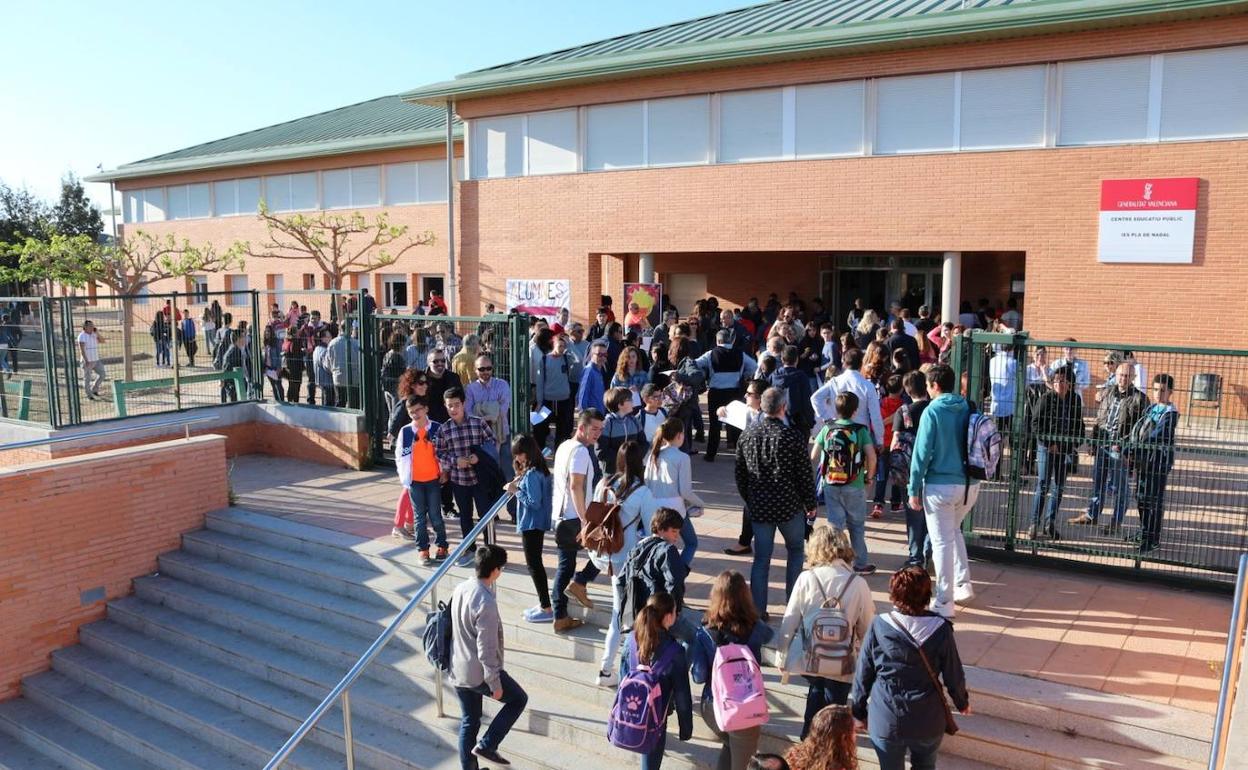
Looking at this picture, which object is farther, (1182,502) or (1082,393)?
(1082,393)

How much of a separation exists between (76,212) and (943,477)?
179 feet

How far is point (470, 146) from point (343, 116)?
13.5 m

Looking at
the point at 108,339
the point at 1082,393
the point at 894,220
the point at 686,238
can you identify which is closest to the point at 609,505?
the point at 1082,393

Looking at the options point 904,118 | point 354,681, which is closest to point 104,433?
point 354,681

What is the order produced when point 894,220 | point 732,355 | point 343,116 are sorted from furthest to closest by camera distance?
point 343,116 < point 894,220 < point 732,355

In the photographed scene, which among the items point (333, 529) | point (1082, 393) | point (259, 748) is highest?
point (1082, 393)

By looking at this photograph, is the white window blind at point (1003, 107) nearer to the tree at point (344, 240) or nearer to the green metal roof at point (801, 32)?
the green metal roof at point (801, 32)

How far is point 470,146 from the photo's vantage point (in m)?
23.6

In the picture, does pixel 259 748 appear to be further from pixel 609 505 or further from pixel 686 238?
pixel 686 238

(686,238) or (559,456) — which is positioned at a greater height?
(686,238)

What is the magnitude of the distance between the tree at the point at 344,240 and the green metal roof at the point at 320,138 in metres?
2.09

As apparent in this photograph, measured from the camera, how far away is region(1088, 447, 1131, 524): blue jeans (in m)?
8.32

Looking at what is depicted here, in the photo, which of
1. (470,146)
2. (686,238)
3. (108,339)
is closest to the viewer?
(108,339)

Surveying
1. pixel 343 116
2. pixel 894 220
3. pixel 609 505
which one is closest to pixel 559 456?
pixel 609 505
